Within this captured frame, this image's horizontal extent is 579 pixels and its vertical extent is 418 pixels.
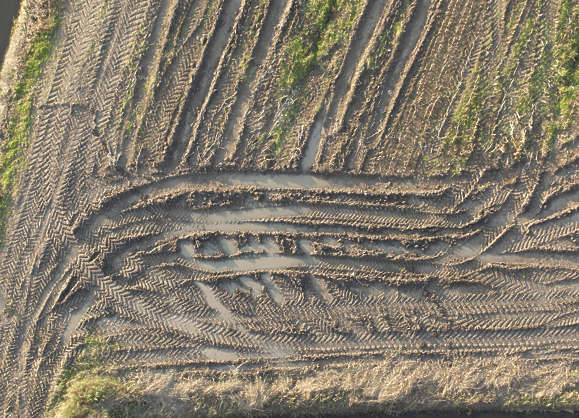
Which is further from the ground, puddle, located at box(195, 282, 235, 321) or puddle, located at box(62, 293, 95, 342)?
puddle, located at box(195, 282, 235, 321)

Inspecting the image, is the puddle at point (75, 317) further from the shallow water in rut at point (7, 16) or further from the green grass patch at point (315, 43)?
the shallow water in rut at point (7, 16)

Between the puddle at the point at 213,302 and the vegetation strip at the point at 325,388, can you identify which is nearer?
the vegetation strip at the point at 325,388

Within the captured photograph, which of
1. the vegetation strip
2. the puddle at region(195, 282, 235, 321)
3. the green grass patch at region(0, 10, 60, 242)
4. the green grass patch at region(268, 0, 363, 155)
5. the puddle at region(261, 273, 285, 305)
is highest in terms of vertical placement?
the green grass patch at region(268, 0, 363, 155)

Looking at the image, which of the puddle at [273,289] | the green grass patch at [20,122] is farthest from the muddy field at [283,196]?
the green grass patch at [20,122]

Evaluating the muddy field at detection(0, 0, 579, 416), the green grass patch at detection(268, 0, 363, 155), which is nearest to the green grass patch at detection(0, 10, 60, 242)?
the muddy field at detection(0, 0, 579, 416)

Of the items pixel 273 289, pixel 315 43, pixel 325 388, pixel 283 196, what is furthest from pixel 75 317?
pixel 315 43

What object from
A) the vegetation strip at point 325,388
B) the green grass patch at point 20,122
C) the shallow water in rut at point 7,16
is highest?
the shallow water in rut at point 7,16

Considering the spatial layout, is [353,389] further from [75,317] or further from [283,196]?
[75,317]

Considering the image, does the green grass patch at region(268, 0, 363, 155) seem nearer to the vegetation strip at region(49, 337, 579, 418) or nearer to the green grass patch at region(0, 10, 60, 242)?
the green grass patch at region(0, 10, 60, 242)
